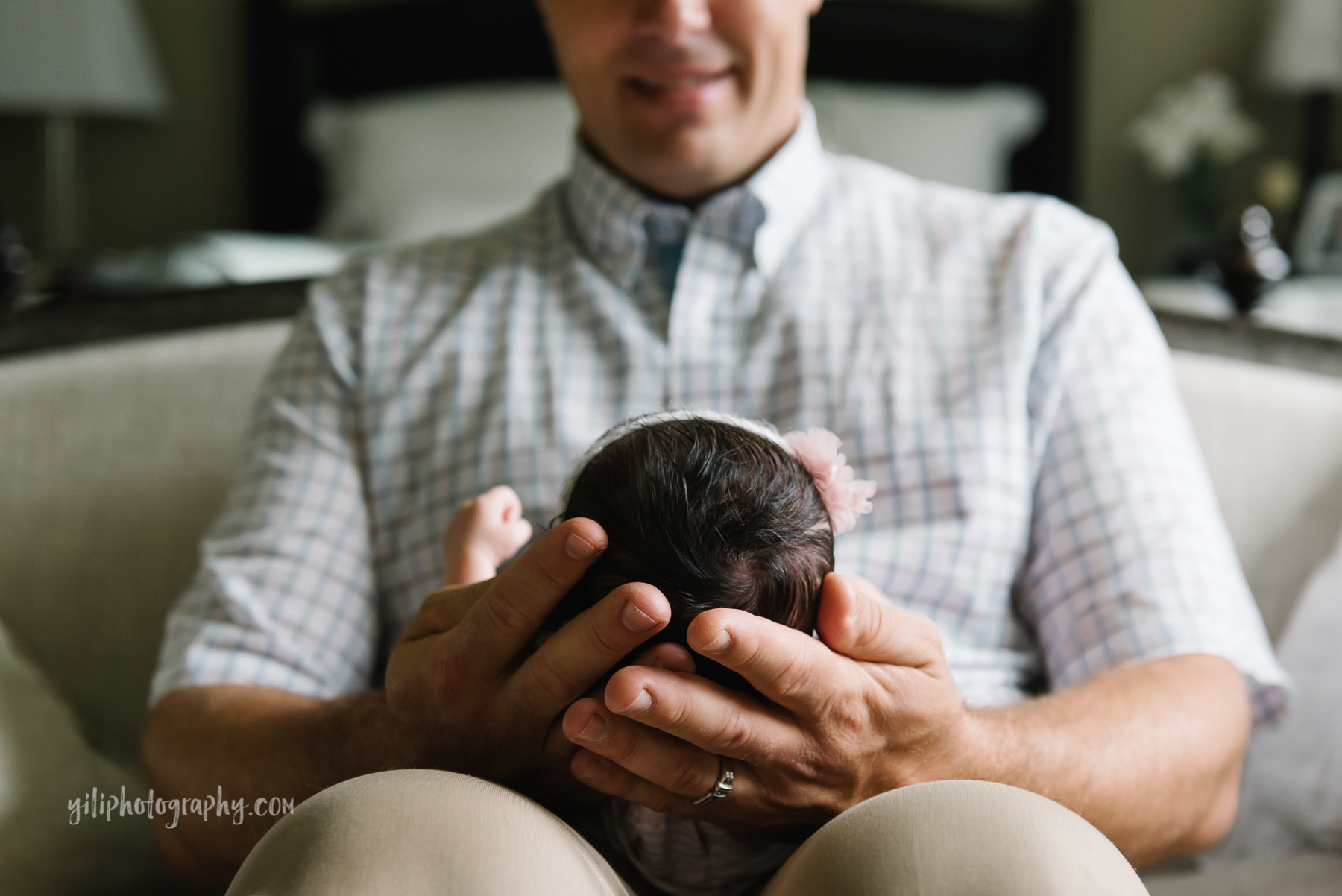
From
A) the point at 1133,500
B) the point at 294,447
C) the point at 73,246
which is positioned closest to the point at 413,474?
the point at 294,447

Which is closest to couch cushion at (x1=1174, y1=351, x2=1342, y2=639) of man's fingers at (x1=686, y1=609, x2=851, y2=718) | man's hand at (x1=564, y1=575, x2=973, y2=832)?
man's hand at (x1=564, y1=575, x2=973, y2=832)

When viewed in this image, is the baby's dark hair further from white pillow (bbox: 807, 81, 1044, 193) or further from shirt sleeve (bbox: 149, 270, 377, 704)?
white pillow (bbox: 807, 81, 1044, 193)

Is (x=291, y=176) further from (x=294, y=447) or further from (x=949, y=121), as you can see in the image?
(x=294, y=447)

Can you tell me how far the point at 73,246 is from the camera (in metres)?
3.39

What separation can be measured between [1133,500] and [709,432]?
429mm

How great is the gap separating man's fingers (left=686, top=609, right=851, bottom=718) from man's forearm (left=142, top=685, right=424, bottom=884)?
257 mm

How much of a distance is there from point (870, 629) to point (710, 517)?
11cm

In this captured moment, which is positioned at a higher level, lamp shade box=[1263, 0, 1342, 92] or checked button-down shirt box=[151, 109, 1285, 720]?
lamp shade box=[1263, 0, 1342, 92]

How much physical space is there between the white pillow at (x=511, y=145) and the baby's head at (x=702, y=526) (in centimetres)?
206

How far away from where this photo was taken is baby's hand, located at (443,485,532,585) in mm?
769

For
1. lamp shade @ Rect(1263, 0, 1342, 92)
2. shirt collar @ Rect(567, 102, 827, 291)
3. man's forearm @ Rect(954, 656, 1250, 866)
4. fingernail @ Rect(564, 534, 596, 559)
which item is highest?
lamp shade @ Rect(1263, 0, 1342, 92)

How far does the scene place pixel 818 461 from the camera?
0.70m

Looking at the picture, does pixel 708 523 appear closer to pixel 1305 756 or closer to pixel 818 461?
pixel 818 461

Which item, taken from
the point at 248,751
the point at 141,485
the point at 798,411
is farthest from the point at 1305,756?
the point at 141,485
